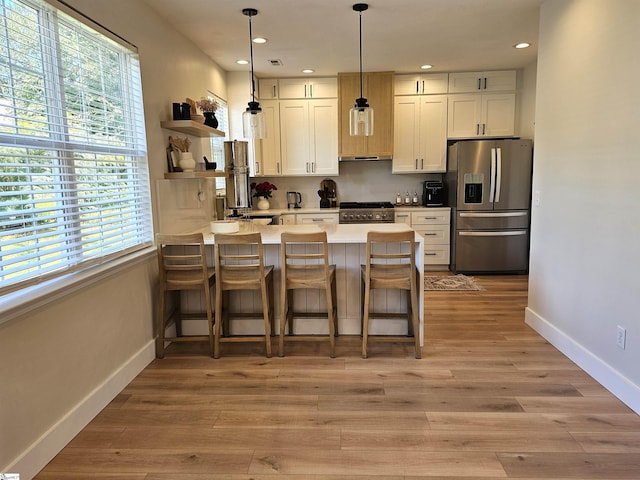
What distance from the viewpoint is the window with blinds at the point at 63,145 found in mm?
1835

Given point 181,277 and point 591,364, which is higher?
point 181,277

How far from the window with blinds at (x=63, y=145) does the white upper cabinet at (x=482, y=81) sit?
13.3 feet

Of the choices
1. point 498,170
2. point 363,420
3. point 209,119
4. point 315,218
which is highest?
point 209,119

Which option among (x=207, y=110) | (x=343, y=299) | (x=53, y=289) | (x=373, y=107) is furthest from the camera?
(x=373, y=107)

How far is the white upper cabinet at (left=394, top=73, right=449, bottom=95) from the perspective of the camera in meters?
5.48

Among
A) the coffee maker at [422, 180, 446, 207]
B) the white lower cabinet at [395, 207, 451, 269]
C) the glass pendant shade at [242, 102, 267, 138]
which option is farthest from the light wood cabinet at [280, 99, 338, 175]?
Result: the glass pendant shade at [242, 102, 267, 138]

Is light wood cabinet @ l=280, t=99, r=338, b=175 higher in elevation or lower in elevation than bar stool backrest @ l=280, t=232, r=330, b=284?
higher

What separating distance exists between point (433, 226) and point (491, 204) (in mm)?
752

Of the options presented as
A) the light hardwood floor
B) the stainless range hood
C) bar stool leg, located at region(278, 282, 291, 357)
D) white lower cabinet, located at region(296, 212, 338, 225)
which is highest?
the stainless range hood

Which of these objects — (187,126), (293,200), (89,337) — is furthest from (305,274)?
(293,200)

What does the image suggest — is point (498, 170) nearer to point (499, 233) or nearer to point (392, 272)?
point (499, 233)

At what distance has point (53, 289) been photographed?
197 cm

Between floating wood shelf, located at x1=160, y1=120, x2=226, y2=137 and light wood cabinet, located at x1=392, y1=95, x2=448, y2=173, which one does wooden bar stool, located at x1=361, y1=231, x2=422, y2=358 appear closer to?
floating wood shelf, located at x1=160, y1=120, x2=226, y2=137

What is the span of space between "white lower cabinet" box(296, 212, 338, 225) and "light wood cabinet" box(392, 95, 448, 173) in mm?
1091
